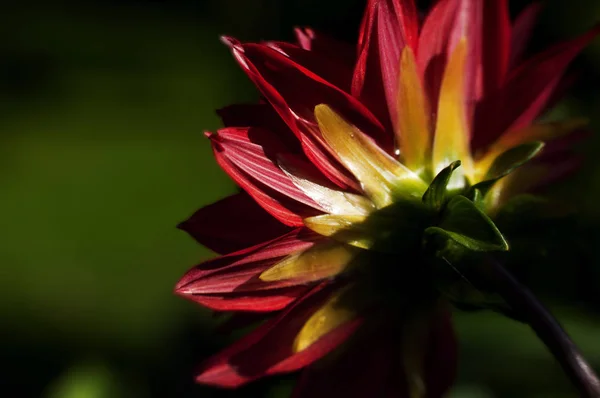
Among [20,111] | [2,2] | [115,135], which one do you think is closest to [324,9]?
[115,135]

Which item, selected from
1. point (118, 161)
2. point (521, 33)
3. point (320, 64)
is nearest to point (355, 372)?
point (320, 64)

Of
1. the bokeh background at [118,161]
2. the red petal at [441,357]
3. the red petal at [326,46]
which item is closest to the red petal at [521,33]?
the red petal at [326,46]

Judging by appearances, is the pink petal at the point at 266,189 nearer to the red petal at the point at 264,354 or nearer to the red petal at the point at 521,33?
the red petal at the point at 264,354

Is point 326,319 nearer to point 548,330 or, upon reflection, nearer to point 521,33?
point 548,330

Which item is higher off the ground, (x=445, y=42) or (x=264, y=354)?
(x=445, y=42)

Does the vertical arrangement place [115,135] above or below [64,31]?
below

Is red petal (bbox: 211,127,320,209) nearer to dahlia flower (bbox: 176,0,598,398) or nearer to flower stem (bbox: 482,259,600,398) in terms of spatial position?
dahlia flower (bbox: 176,0,598,398)

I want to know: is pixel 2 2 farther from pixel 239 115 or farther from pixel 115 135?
pixel 239 115
